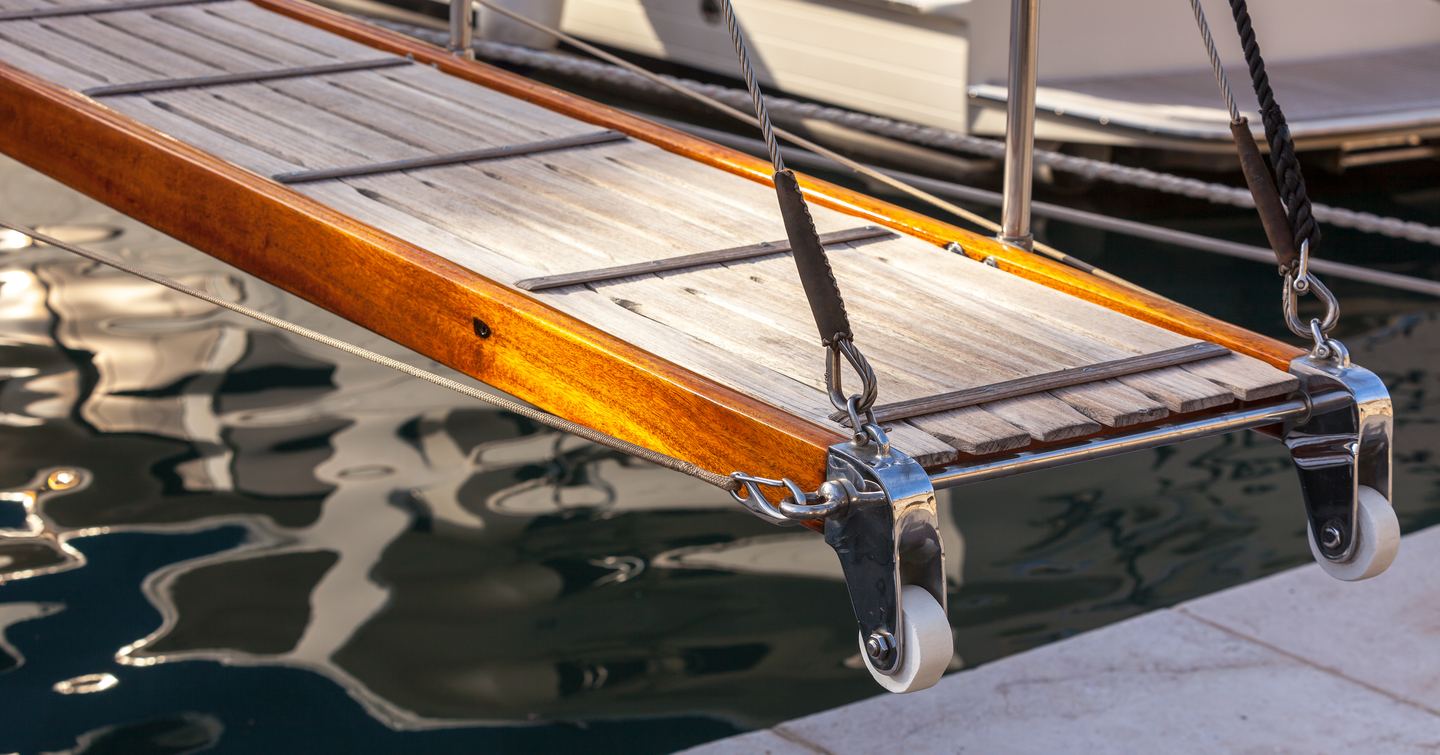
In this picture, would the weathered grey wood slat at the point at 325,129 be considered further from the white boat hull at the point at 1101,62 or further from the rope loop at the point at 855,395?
the white boat hull at the point at 1101,62

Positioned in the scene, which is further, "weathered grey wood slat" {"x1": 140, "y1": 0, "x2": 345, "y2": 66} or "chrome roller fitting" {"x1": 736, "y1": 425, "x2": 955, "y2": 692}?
"weathered grey wood slat" {"x1": 140, "y1": 0, "x2": 345, "y2": 66}

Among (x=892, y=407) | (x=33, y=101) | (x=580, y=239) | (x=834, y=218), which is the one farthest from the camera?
(x=33, y=101)

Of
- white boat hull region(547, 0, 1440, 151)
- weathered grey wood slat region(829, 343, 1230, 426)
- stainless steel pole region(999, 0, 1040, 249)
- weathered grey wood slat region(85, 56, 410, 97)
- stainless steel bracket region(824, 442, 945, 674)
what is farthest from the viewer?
white boat hull region(547, 0, 1440, 151)

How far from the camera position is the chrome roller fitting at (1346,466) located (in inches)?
61.2

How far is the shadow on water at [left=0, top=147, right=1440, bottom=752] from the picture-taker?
238 centimetres

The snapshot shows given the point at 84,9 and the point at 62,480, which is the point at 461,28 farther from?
the point at 62,480

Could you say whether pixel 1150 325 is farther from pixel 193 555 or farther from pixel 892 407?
pixel 193 555

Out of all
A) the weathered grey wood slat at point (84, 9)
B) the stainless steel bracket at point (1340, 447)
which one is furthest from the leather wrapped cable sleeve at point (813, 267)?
the weathered grey wood slat at point (84, 9)

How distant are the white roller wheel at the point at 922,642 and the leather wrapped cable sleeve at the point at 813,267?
0.22 m

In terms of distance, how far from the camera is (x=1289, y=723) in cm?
216

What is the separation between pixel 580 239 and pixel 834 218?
0.36 m

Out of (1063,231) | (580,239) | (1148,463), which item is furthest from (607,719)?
(1063,231)

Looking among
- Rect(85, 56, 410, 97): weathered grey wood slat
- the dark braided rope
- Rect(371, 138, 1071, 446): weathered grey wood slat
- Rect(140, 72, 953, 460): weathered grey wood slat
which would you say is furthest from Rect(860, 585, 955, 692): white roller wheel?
Rect(85, 56, 410, 97): weathered grey wood slat

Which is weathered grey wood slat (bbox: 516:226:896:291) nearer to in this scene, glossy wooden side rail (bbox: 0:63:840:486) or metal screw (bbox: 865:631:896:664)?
glossy wooden side rail (bbox: 0:63:840:486)
